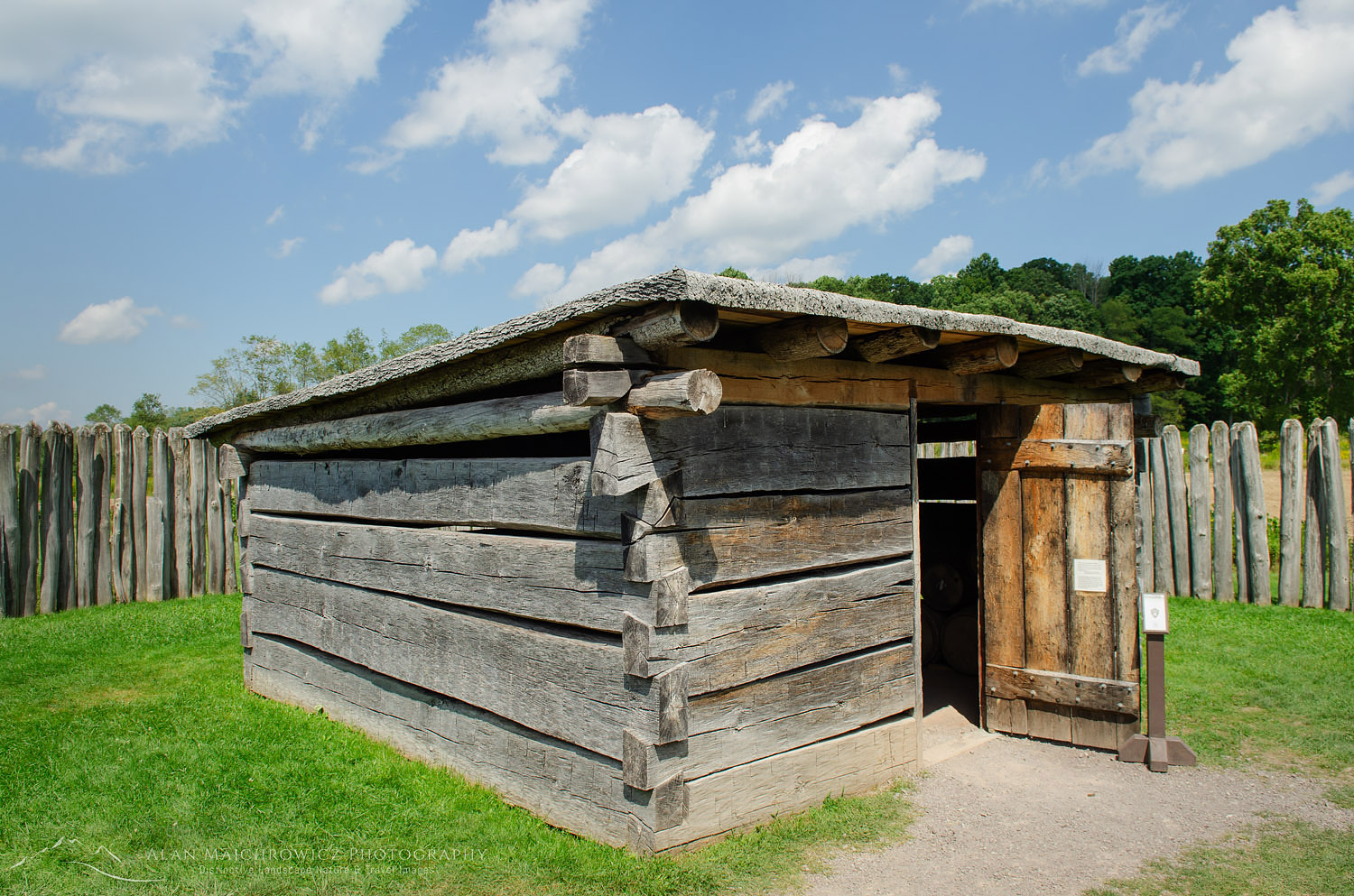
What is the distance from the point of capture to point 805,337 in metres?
3.55

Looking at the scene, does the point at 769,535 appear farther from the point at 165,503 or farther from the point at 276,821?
the point at 165,503

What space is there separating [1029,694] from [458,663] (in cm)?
354

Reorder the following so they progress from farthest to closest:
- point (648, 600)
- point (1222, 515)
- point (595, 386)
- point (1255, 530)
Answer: point (1222, 515) < point (1255, 530) < point (648, 600) < point (595, 386)

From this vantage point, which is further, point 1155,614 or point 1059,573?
point 1059,573

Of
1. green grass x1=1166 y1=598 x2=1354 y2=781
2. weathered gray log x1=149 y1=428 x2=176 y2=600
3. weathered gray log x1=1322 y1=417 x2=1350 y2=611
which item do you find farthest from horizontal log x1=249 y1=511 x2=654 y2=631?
weathered gray log x1=1322 y1=417 x2=1350 y2=611

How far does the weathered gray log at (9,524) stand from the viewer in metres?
8.71

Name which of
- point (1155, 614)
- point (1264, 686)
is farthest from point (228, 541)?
point (1264, 686)

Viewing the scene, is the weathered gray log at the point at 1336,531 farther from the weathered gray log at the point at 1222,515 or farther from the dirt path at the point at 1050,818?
the dirt path at the point at 1050,818

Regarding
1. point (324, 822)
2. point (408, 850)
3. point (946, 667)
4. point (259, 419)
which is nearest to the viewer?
point (408, 850)

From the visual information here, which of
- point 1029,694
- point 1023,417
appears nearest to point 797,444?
point 1023,417

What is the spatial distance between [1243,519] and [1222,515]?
0.20 m

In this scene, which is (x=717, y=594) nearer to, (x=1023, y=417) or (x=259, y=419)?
(x=1023, y=417)

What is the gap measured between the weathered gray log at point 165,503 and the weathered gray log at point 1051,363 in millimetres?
9380

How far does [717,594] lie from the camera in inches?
146
